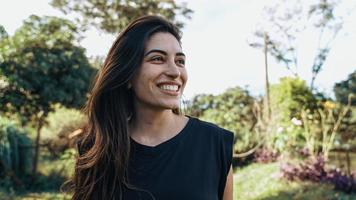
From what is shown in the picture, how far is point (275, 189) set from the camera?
7.89 meters

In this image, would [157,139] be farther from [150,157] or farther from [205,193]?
[205,193]

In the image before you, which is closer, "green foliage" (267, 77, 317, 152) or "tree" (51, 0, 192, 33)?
"green foliage" (267, 77, 317, 152)

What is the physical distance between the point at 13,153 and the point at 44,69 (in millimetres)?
1910

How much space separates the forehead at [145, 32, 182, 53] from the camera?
163 centimetres

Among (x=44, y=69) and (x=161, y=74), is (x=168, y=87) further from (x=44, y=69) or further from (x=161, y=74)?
(x=44, y=69)

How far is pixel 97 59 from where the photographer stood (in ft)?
45.1

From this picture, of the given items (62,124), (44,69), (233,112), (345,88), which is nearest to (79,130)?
(44,69)

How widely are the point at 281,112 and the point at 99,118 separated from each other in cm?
961

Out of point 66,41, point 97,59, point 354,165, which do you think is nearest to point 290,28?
point 97,59

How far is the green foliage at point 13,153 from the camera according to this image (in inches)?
357

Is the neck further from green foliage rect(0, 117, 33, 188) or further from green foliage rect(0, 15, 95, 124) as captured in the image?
green foliage rect(0, 117, 33, 188)

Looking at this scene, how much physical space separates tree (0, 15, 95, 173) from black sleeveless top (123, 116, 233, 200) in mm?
7386

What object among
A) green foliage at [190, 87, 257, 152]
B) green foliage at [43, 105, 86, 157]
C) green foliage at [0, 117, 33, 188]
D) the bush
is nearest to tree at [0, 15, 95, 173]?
green foliage at [0, 117, 33, 188]

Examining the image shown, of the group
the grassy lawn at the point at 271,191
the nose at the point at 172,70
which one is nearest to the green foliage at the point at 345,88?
the grassy lawn at the point at 271,191
